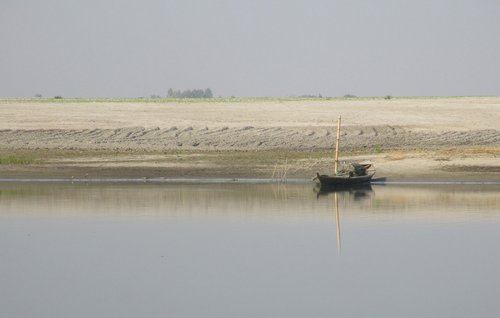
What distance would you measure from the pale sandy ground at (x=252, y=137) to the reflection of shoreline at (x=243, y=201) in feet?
9.96

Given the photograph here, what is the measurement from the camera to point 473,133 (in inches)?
2100

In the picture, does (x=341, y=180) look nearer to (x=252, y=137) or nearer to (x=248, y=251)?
(x=248, y=251)

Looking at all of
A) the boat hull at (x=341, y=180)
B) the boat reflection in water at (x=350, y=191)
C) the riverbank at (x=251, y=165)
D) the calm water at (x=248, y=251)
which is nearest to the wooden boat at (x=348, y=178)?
the boat hull at (x=341, y=180)

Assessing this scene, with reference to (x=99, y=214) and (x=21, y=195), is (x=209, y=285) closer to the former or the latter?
(x=99, y=214)

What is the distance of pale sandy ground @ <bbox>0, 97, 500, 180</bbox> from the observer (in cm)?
4503

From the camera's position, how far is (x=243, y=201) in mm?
37281

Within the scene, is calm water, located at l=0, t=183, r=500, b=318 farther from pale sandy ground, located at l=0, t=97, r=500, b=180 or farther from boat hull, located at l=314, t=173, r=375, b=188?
pale sandy ground, located at l=0, t=97, r=500, b=180

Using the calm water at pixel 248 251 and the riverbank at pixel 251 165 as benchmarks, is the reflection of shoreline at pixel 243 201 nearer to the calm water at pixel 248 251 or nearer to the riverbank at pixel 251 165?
the calm water at pixel 248 251

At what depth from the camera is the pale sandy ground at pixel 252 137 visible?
4503cm

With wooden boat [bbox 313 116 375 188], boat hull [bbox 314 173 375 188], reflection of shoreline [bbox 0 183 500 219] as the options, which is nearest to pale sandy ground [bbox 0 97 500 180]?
wooden boat [bbox 313 116 375 188]

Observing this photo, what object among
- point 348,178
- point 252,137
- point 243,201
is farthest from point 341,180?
point 252,137

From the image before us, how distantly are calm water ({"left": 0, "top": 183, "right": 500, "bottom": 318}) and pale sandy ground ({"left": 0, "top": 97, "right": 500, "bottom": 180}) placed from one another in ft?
12.4

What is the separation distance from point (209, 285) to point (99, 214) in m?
11.5

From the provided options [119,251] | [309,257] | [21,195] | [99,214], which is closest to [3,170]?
[21,195]
